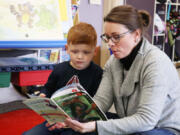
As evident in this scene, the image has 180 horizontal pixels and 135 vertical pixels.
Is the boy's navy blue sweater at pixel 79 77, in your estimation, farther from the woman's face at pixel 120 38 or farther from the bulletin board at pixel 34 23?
the bulletin board at pixel 34 23

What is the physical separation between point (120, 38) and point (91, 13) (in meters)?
2.04

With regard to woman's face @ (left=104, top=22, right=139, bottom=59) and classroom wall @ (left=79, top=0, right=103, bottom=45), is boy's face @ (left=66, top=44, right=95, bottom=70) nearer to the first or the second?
woman's face @ (left=104, top=22, right=139, bottom=59)

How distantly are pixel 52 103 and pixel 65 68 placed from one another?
42 centimetres

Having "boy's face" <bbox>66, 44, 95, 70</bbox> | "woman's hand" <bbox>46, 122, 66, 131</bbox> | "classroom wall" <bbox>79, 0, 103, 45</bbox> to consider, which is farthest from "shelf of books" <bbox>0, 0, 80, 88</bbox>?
"classroom wall" <bbox>79, 0, 103, 45</bbox>

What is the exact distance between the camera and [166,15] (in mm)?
4066

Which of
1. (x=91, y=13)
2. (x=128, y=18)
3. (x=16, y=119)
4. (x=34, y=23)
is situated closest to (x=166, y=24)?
(x=91, y=13)

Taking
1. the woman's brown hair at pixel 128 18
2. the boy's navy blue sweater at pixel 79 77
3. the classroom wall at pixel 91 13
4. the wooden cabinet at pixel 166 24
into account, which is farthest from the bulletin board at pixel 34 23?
the wooden cabinet at pixel 166 24

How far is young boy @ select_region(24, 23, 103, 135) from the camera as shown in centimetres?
116

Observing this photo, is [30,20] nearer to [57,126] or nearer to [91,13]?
[57,126]

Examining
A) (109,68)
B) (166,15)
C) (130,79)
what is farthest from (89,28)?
(166,15)

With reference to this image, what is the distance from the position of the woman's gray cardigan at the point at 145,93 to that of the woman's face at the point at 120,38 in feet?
0.19

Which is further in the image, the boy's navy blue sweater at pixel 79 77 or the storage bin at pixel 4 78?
the storage bin at pixel 4 78

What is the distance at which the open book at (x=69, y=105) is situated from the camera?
2.82 ft

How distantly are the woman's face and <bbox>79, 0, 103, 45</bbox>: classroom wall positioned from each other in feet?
6.19
